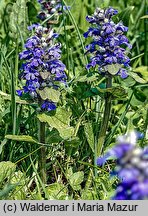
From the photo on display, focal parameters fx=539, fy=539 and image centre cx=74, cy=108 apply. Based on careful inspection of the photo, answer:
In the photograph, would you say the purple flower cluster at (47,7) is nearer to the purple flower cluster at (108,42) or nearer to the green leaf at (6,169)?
the purple flower cluster at (108,42)

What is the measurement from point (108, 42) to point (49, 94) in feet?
1.30

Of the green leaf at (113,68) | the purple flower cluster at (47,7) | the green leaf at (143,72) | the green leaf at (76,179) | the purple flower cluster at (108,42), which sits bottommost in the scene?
the green leaf at (76,179)

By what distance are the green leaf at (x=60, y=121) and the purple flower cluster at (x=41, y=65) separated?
50mm

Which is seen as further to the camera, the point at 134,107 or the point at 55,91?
the point at 134,107

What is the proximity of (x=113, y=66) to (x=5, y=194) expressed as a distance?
808 millimetres

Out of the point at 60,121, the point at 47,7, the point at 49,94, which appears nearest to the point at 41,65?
the point at 49,94

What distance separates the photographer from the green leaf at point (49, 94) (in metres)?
2.43

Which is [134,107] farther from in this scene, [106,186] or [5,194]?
[5,194]

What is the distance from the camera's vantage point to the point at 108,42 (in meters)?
2.57

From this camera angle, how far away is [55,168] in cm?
278

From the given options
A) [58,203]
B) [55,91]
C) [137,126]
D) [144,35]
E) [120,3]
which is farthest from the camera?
[120,3]

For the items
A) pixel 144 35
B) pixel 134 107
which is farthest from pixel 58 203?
pixel 144 35

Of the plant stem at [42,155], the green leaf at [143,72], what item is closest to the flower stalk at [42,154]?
the plant stem at [42,155]

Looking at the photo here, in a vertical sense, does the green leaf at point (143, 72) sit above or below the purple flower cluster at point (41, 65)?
below
